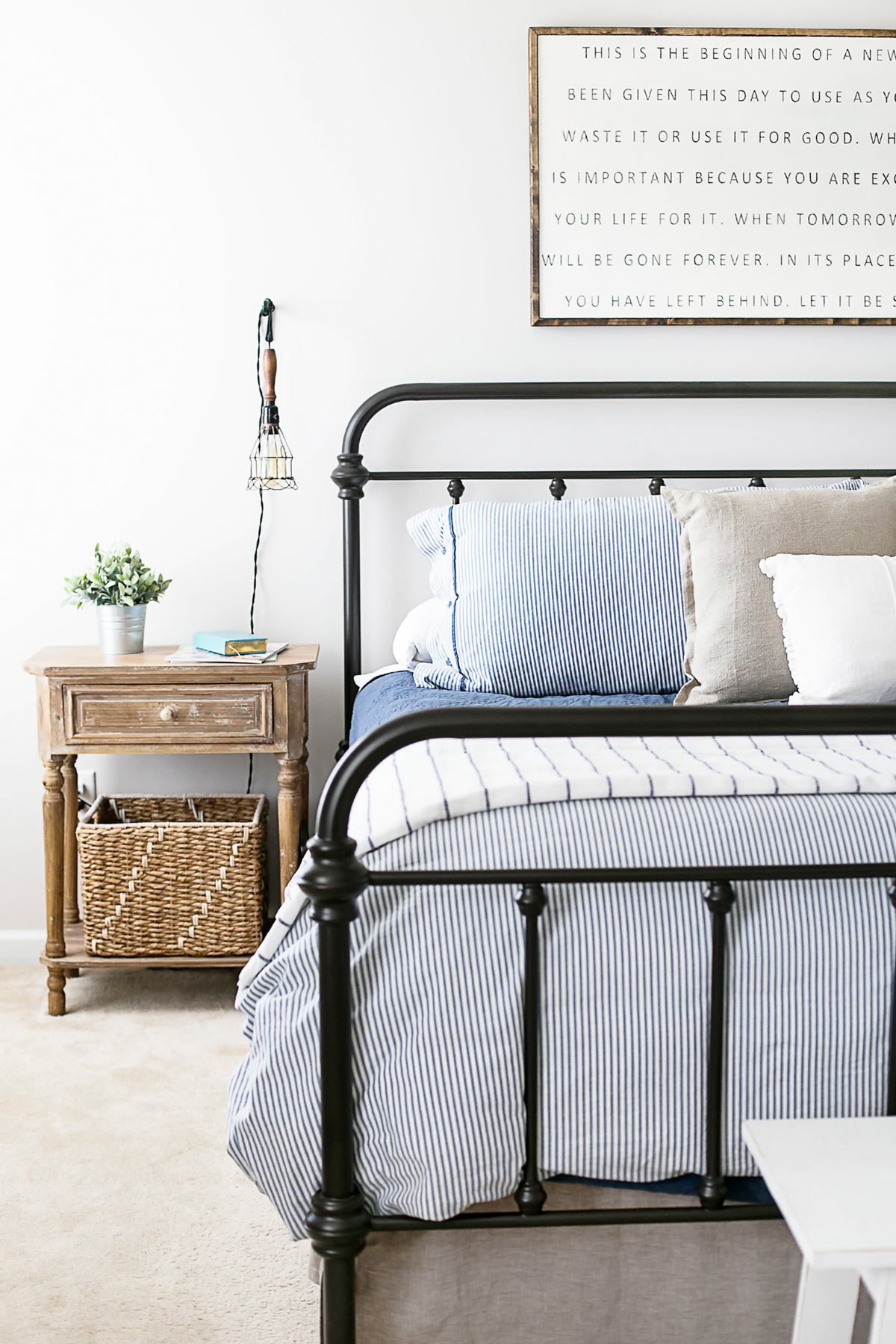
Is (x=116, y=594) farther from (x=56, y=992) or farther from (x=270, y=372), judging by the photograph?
(x=56, y=992)

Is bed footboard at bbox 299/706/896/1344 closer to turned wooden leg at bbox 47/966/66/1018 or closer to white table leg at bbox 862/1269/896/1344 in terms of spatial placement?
white table leg at bbox 862/1269/896/1344

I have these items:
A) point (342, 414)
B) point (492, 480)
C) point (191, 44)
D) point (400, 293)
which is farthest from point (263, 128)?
point (492, 480)

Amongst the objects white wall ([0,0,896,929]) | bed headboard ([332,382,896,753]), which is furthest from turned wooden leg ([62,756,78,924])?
bed headboard ([332,382,896,753])

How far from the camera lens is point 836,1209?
2.85 ft

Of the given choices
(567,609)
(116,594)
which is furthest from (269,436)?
(567,609)

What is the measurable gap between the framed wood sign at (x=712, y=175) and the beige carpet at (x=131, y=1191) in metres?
1.72

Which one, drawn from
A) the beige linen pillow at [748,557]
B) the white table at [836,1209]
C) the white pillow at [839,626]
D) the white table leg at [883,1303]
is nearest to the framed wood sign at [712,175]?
the beige linen pillow at [748,557]

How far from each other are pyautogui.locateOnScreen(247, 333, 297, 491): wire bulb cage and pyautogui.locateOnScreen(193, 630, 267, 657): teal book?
1.16ft

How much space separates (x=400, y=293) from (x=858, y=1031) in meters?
1.93

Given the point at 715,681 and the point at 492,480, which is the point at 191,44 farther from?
the point at 715,681

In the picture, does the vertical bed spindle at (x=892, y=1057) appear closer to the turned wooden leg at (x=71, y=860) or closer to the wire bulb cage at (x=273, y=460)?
the wire bulb cage at (x=273, y=460)

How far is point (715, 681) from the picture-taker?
1.94 m

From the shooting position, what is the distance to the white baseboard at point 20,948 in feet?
8.60

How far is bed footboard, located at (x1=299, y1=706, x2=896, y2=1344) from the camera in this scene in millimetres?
1006
